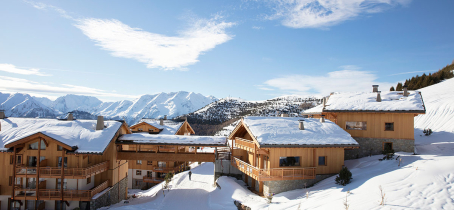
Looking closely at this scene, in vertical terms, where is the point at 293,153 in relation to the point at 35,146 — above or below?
below

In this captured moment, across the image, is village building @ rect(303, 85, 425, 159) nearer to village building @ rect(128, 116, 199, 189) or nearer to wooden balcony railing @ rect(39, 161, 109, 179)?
village building @ rect(128, 116, 199, 189)

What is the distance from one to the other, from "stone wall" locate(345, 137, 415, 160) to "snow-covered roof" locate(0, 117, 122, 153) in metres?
22.0

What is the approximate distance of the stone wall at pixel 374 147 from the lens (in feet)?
73.2

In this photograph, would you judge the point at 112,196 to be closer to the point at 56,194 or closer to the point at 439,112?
the point at 56,194

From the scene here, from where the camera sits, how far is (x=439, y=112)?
31891 mm

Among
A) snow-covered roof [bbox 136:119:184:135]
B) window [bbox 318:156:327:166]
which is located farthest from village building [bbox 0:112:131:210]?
window [bbox 318:156:327:166]

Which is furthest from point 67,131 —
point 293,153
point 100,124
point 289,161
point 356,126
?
point 356,126

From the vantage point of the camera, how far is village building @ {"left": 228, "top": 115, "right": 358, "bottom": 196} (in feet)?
61.6

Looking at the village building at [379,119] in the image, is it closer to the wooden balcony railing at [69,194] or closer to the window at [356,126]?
the window at [356,126]

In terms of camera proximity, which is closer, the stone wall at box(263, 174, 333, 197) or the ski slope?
the ski slope

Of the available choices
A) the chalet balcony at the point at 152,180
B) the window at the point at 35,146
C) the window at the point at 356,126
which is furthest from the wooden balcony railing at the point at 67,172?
the window at the point at 356,126

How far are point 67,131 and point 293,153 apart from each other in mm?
18721

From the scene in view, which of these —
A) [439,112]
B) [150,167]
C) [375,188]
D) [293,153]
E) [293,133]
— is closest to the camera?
[375,188]

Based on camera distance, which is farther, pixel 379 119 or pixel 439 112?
pixel 439 112
